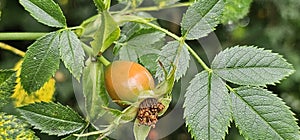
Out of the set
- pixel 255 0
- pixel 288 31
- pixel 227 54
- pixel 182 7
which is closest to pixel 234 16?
pixel 182 7

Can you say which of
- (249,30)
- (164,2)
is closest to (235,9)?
(164,2)

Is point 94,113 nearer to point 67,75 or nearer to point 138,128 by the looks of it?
point 138,128

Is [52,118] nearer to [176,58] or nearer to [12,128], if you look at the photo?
[12,128]

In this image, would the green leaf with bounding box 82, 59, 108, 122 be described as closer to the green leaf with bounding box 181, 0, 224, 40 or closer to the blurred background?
the green leaf with bounding box 181, 0, 224, 40

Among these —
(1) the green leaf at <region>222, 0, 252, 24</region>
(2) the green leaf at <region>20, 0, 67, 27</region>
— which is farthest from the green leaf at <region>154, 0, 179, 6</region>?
(2) the green leaf at <region>20, 0, 67, 27</region>

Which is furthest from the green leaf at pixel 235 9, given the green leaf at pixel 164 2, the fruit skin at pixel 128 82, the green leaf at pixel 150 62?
the fruit skin at pixel 128 82
